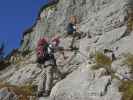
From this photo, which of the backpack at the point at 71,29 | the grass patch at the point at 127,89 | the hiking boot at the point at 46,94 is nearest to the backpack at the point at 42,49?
the hiking boot at the point at 46,94

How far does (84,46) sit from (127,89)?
9.93 m

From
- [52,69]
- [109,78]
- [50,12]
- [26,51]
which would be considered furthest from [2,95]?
[50,12]

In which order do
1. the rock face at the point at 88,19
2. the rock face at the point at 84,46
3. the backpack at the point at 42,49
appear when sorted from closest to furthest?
the rock face at the point at 84,46
the backpack at the point at 42,49
the rock face at the point at 88,19

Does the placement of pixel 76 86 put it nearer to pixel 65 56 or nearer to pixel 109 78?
pixel 109 78

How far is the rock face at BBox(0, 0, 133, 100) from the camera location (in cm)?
2017

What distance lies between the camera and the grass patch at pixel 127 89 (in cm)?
1834

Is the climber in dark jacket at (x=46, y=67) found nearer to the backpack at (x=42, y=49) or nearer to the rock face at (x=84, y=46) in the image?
the backpack at (x=42, y=49)

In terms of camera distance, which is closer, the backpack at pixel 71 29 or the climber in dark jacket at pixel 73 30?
the climber in dark jacket at pixel 73 30

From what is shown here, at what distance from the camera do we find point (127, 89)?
18969mm

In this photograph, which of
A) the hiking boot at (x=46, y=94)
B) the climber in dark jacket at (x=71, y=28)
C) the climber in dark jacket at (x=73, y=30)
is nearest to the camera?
the hiking boot at (x=46, y=94)

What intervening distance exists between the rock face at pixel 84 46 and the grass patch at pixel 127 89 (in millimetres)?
231

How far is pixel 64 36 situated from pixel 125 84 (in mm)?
14758

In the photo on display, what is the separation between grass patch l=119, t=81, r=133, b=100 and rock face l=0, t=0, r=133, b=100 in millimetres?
231

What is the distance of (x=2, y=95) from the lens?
72.2 ft
